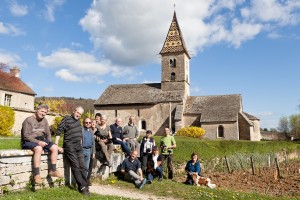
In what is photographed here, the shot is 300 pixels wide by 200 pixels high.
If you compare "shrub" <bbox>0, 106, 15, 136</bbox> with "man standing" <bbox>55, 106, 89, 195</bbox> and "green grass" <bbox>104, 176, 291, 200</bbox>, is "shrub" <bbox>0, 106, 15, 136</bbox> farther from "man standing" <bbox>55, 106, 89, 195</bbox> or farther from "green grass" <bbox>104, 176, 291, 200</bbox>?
"man standing" <bbox>55, 106, 89, 195</bbox>

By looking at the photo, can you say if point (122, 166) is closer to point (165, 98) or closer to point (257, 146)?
point (257, 146)

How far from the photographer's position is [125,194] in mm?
8719

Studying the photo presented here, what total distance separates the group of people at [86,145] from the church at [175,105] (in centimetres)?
2549

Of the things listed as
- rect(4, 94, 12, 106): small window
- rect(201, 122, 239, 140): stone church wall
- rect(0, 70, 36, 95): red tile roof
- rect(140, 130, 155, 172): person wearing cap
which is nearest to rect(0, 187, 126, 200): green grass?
rect(140, 130, 155, 172): person wearing cap

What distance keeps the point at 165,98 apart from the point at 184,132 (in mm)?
7362

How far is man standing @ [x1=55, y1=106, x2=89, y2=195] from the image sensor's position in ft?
25.6

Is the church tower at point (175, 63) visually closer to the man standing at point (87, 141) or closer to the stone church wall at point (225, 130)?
the stone church wall at point (225, 130)

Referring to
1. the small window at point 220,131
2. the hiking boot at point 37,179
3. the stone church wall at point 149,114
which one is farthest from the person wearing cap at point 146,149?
the stone church wall at point 149,114

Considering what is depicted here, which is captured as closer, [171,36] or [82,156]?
[82,156]

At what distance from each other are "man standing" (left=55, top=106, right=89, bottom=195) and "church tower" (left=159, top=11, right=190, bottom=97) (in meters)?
33.8

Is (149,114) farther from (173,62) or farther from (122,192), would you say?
(122,192)

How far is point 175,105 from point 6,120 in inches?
835

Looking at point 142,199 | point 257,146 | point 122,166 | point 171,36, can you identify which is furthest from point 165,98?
point 142,199

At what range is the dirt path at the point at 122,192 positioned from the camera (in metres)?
8.52
